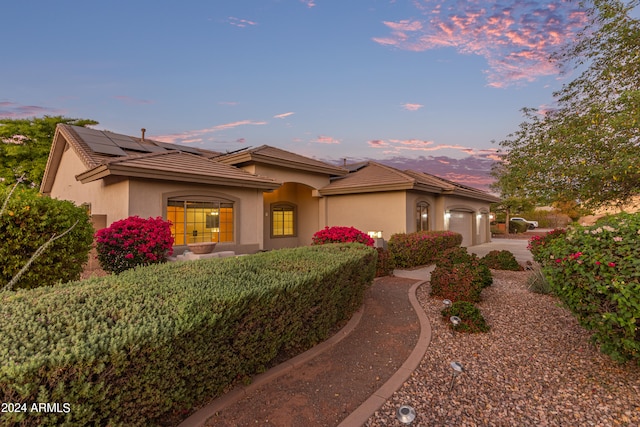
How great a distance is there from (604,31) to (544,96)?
2.31 meters

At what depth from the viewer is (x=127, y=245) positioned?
7.07m

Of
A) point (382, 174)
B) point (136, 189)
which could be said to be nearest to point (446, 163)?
point (382, 174)

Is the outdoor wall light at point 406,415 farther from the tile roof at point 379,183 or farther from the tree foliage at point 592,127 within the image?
the tile roof at point 379,183

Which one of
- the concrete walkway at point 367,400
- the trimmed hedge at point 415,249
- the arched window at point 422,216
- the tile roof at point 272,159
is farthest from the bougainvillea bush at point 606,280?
the arched window at point 422,216

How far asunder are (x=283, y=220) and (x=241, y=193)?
17.6 ft

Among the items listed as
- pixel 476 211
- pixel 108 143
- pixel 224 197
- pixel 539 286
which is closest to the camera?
pixel 539 286

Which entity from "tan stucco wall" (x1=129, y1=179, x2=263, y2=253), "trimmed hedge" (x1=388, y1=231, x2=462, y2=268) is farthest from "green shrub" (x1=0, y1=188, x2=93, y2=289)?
"trimmed hedge" (x1=388, y1=231, x2=462, y2=268)

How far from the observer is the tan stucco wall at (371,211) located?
13438 mm

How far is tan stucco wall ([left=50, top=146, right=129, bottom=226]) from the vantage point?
9188mm

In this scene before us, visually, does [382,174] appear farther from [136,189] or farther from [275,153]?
[136,189]

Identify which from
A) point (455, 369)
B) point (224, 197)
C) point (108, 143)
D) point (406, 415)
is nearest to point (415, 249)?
point (224, 197)

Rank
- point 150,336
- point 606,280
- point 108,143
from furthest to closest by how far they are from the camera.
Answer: point 108,143 → point 606,280 → point 150,336

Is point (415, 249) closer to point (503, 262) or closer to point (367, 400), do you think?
point (503, 262)

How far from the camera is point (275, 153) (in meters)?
14.1
